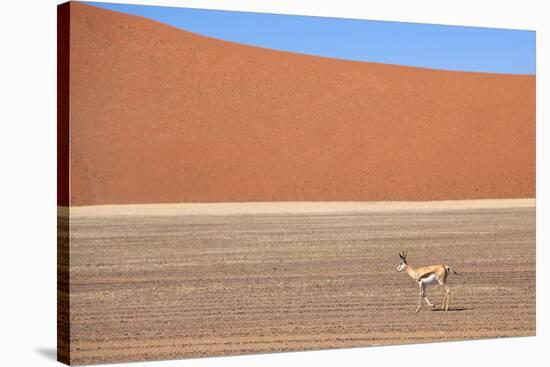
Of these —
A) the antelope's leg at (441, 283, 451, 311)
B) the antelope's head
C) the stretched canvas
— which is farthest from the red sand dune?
the antelope's leg at (441, 283, 451, 311)

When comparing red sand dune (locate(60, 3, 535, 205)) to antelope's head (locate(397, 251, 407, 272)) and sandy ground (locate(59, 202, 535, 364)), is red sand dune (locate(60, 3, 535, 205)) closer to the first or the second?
sandy ground (locate(59, 202, 535, 364))

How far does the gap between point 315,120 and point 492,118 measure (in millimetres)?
2002

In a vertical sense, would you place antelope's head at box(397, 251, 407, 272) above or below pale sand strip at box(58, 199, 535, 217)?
below

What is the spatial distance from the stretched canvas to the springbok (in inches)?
0.7

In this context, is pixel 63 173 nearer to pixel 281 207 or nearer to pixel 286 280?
pixel 281 207

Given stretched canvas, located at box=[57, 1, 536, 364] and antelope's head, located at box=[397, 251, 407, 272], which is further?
antelope's head, located at box=[397, 251, 407, 272]

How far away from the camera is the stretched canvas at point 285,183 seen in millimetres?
12195

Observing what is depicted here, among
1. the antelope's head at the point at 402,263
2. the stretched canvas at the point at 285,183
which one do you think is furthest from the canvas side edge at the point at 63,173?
the antelope's head at the point at 402,263

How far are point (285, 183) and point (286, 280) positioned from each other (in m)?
0.94

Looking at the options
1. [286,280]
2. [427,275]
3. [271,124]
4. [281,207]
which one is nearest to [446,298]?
[427,275]

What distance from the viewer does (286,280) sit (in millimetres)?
13102

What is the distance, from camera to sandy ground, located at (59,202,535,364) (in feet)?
40.2

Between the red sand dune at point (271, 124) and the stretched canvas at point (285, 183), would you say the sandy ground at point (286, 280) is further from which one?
the red sand dune at point (271, 124)

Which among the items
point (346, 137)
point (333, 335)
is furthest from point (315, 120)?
point (333, 335)
